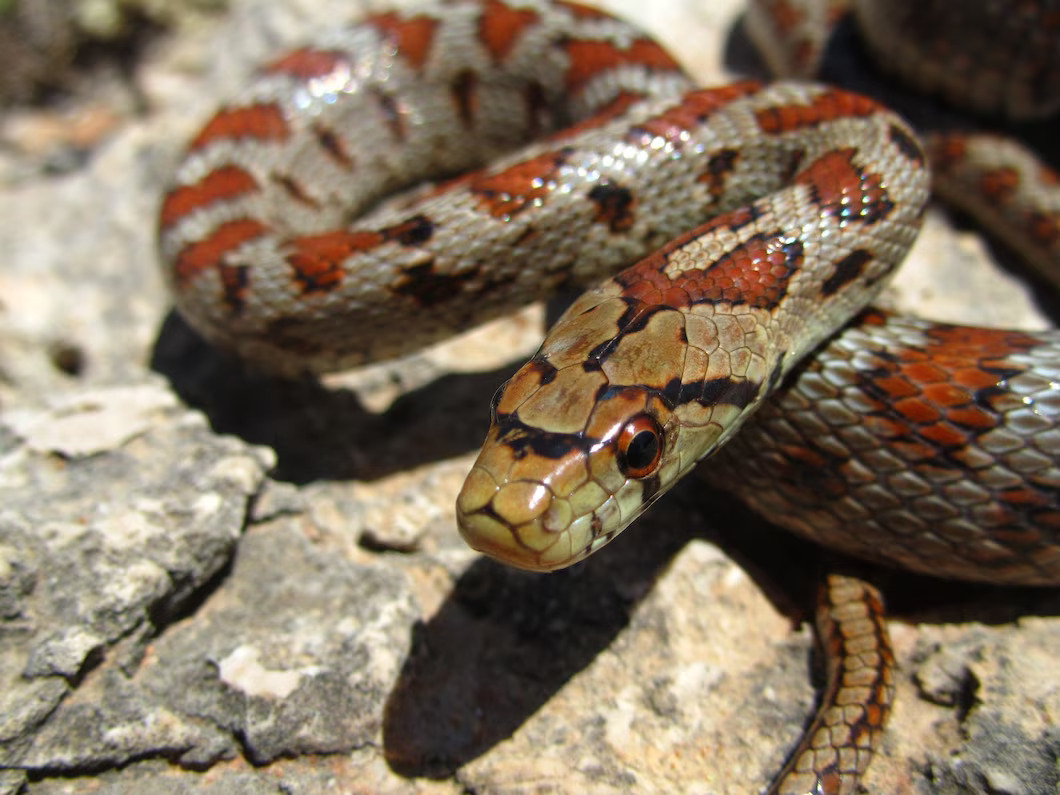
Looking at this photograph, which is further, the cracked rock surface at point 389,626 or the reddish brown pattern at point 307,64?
the reddish brown pattern at point 307,64

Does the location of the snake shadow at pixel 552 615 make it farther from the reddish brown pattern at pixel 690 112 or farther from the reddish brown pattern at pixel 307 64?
the reddish brown pattern at pixel 307 64

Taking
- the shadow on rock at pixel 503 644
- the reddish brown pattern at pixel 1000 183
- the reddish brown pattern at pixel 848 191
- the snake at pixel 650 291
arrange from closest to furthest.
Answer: the snake at pixel 650 291
the shadow on rock at pixel 503 644
the reddish brown pattern at pixel 848 191
the reddish brown pattern at pixel 1000 183

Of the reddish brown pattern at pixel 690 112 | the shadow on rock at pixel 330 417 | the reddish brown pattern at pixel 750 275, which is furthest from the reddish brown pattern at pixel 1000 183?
the shadow on rock at pixel 330 417

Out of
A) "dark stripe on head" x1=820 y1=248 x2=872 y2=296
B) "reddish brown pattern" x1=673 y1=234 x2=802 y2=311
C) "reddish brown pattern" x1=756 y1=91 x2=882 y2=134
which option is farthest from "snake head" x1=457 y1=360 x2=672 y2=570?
"reddish brown pattern" x1=756 y1=91 x2=882 y2=134

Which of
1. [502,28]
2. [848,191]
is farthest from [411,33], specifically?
[848,191]

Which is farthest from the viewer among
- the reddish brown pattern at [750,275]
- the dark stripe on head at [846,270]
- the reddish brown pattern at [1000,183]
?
the reddish brown pattern at [1000,183]

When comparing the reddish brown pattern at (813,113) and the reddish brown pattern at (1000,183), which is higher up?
the reddish brown pattern at (813,113)

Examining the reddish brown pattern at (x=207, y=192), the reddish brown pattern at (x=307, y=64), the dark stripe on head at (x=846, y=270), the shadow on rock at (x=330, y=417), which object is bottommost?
the shadow on rock at (x=330, y=417)

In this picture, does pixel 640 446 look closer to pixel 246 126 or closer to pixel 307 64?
pixel 246 126
